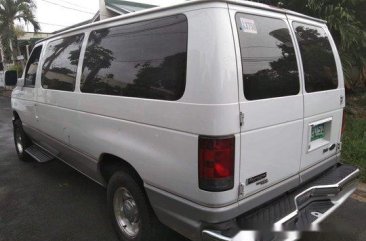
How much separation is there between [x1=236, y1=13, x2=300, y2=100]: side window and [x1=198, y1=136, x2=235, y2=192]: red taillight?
0.39m

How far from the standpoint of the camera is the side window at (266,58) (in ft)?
8.36

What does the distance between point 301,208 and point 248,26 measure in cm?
152

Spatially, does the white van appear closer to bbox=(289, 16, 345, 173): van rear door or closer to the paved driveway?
bbox=(289, 16, 345, 173): van rear door

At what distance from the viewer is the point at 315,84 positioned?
10.6 feet

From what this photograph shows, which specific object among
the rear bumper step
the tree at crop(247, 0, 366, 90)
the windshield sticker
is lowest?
the rear bumper step

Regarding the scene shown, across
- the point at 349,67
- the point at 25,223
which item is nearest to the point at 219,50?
the point at 25,223

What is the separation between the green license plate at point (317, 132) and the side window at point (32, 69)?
3.73 m

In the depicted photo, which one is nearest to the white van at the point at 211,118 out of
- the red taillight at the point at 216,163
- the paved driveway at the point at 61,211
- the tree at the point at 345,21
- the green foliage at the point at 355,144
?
the red taillight at the point at 216,163

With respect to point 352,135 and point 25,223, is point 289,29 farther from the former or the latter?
point 352,135

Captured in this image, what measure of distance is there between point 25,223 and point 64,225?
0.47m

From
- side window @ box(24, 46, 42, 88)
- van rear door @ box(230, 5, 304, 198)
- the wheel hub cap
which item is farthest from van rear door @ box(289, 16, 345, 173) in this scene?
side window @ box(24, 46, 42, 88)

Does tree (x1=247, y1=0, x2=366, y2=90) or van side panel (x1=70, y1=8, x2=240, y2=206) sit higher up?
tree (x1=247, y1=0, x2=366, y2=90)

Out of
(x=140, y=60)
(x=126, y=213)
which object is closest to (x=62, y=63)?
(x=140, y=60)

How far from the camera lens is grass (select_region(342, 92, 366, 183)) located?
5.31m
